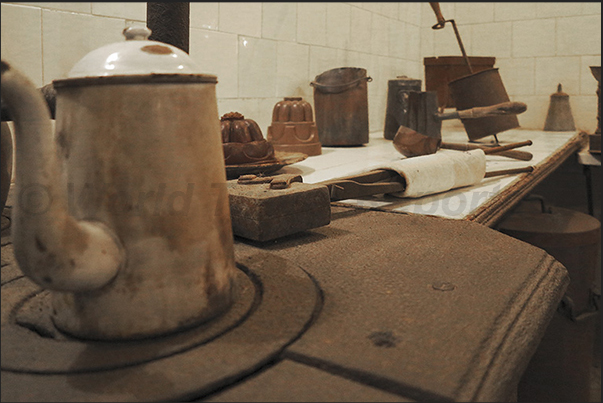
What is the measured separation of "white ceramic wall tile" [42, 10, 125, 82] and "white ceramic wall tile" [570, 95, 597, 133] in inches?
121

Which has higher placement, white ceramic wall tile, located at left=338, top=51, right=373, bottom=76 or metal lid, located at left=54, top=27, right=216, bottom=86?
white ceramic wall tile, located at left=338, top=51, right=373, bottom=76

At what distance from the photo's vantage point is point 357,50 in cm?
302

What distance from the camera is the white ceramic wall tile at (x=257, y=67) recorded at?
2184mm

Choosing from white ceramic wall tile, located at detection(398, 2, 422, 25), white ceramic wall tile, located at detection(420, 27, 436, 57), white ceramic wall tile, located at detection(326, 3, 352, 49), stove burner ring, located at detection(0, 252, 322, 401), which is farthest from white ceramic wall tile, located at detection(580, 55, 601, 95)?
stove burner ring, located at detection(0, 252, 322, 401)

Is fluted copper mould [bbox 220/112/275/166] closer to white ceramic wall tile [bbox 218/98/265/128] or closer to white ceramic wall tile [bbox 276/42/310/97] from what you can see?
white ceramic wall tile [bbox 218/98/265/128]

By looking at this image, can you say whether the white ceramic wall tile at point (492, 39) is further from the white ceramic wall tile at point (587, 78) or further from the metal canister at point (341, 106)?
the metal canister at point (341, 106)

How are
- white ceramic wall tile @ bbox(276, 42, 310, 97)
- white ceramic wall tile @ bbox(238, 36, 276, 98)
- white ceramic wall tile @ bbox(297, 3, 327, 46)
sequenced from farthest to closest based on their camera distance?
white ceramic wall tile @ bbox(297, 3, 327, 46)
white ceramic wall tile @ bbox(276, 42, 310, 97)
white ceramic wall tile @ bbox(238, 36, 276, 98)

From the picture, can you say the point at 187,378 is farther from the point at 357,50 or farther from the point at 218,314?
the point at 357,50

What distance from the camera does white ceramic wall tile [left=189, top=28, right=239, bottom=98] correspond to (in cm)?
196

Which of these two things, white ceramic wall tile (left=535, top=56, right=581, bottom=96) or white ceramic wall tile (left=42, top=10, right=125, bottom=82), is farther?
white ceramic wall tile (left=535, top=56, right=581, bottom=96)

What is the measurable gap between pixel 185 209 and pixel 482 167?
3.43ft

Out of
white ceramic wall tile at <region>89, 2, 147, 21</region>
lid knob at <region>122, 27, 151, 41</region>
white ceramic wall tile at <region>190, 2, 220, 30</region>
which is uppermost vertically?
white ceramic wall tile at <region>190, 2, 220, 30</region>

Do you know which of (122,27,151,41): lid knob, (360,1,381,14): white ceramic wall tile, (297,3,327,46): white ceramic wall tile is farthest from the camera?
(360,1,381,14): white ceramic wall tile

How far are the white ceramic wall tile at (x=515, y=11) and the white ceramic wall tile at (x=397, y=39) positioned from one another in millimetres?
663
